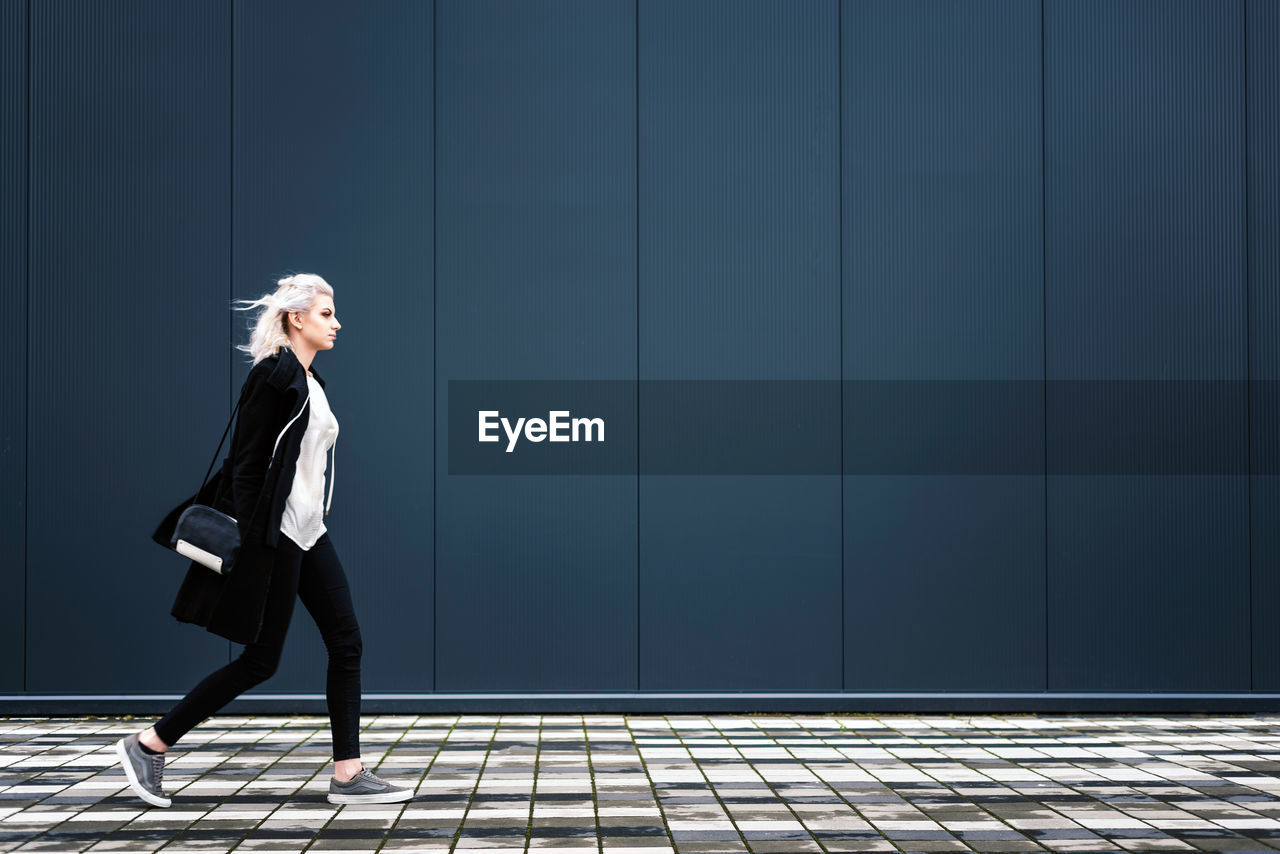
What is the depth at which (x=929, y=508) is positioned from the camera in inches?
250

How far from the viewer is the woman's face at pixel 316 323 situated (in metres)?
4.30

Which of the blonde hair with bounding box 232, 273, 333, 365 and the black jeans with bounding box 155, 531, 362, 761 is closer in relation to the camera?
the black jeans with bounding box 155, 531, 362, 761

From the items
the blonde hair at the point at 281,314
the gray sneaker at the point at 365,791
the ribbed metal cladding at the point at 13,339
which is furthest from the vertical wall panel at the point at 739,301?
the ribbed metal cladding at the point at 13,339

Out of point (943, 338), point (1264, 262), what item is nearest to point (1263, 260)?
→ point (1264, 262)

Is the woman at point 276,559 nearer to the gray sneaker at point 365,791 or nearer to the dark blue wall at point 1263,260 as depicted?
the gray sneaker at point 365,791

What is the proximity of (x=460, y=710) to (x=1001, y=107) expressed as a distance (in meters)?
4.60

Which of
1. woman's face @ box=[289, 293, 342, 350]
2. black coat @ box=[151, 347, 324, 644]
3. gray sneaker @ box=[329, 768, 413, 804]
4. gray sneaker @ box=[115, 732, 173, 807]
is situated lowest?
gray sneaker @ box=[329, 768, 413, 804]

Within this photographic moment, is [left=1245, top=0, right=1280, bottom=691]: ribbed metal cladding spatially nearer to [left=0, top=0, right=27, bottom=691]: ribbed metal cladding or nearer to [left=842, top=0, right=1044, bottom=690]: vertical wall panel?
[left=842, top=0, right=1044, bottom=690]: vertical wall panel

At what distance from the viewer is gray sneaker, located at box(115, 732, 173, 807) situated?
408 centimetres

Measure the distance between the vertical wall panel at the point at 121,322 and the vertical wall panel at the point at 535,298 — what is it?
1303 mm

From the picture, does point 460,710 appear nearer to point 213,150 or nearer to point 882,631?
point 882,631

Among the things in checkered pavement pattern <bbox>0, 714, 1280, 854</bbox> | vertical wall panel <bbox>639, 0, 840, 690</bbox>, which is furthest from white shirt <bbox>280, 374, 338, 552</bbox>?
vertical wall panel <bbox>639, 0, 840, 690</bbox>

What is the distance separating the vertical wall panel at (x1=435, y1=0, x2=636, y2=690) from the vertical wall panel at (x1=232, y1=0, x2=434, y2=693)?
139 millimetres

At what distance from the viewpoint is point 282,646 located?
4.25m
